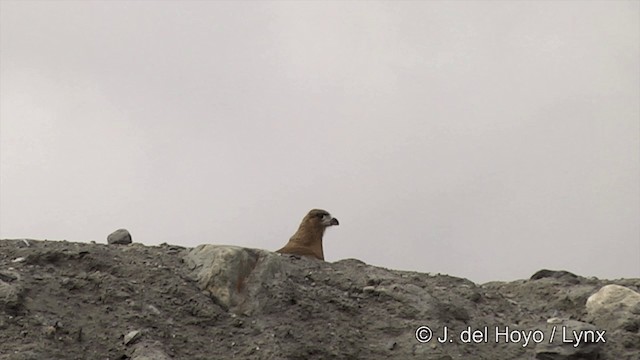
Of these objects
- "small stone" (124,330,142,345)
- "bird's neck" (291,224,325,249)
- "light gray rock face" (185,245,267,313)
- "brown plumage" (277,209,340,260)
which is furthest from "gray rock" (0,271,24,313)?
"bird's neck" (291,224,325,249)

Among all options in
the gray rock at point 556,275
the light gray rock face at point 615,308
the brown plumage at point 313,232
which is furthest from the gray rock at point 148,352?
the gray rock at point 556,275

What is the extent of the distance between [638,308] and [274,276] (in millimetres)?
4529

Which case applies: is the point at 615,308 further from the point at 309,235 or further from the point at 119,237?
the point at 119,237

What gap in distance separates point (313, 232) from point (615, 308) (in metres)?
5.40

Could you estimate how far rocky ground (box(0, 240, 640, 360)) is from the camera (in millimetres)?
7203

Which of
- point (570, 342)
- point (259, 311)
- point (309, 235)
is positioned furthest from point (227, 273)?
point (309, 235)

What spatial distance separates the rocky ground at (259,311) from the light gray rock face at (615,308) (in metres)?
0.01

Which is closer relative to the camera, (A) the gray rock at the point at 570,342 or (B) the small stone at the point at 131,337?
(B) the small stone at the point at 131,337

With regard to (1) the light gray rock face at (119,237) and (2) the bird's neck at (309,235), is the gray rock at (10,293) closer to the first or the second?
(1) the light gray rock face at (119,237)

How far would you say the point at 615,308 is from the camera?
31.1ft

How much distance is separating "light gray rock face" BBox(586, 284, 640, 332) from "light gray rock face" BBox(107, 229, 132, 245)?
230 inches

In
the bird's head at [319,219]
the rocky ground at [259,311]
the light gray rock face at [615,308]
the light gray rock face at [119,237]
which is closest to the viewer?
the rocky ground at [259,311]

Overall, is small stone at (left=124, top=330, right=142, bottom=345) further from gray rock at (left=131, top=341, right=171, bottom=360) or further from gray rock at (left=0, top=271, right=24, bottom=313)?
gray rock at (left=0, top=271, right=24, bottom=313)

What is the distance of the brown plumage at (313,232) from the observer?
13.1 m
